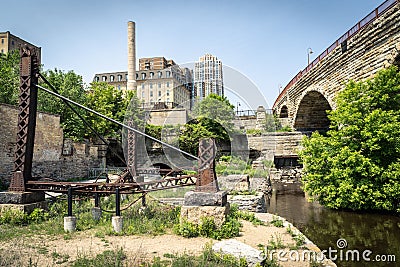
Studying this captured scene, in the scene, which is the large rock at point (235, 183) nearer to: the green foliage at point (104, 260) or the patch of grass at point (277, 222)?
the patch of grass at point (277, 222)

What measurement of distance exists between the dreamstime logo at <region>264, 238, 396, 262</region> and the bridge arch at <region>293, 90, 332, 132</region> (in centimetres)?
1705

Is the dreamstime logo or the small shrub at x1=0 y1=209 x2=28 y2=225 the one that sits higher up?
the small shrub at x1=0 y1=209 x2=28 y2=225

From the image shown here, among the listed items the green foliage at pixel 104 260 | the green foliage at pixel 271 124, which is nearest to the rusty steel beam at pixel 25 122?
the green foliage at pixel 104 260

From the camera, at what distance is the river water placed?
641 cm

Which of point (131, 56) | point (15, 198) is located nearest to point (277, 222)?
point (15, 198)

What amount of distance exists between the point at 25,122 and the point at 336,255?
7.80 m

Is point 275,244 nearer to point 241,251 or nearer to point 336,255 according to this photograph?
point 241,251

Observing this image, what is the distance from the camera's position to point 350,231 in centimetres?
841

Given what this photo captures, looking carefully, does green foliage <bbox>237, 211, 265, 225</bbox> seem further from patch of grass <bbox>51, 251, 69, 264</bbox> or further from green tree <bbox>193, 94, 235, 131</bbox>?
patch of grass <bbox>51, 251, 69, 264</bbox>

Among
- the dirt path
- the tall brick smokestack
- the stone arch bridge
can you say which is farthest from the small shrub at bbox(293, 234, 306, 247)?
the tall brick smokestack

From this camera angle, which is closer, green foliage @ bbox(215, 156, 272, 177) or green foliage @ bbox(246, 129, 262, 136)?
green foliage @ bbox(215, 156, 272, 177)

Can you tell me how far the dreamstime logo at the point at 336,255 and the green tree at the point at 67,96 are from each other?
60.6ft

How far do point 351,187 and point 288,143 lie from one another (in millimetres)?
16859

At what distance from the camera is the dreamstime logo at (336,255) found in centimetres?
507
